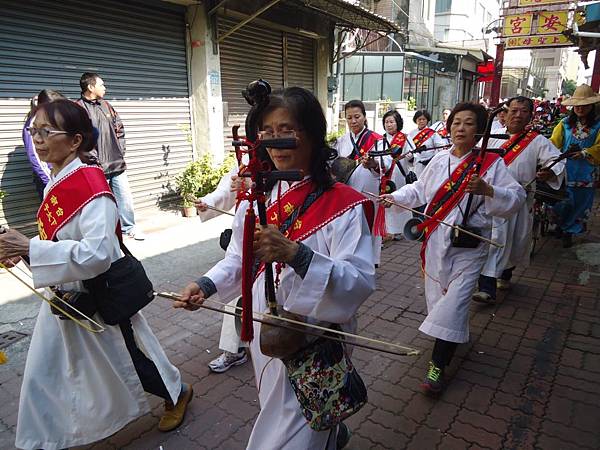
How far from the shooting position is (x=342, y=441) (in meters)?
2.57

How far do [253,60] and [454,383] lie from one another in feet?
28.8

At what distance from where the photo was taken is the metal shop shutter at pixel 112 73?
6.11 meters

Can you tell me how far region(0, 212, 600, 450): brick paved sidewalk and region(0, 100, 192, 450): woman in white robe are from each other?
1.38ft

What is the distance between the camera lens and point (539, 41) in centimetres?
1285

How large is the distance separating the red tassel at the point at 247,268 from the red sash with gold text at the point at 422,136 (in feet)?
20.8

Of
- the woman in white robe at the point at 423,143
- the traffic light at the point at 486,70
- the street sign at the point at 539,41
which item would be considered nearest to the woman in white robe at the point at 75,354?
the woman in white robe at the point at 423,143

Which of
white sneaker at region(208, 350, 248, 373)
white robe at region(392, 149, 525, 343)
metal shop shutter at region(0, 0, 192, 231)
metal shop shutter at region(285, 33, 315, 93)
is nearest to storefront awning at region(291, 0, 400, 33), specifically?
metal shop shutter at region(285, 33, 315, 93)

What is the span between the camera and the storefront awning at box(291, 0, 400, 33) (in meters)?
9.41

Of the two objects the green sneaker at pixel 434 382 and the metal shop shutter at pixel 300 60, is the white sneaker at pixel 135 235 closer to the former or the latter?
the green sneaker at pixel 434 382

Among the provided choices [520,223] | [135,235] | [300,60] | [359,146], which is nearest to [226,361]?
[359,146]

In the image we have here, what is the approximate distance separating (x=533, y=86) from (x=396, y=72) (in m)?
38.2

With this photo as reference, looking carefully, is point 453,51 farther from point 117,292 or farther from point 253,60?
point 117,292

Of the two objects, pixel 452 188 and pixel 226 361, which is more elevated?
pixel 452 188

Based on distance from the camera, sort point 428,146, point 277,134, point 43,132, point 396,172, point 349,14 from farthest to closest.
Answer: point 349,14, point 428,146, point 396,172, point 43,132, point 277,134
